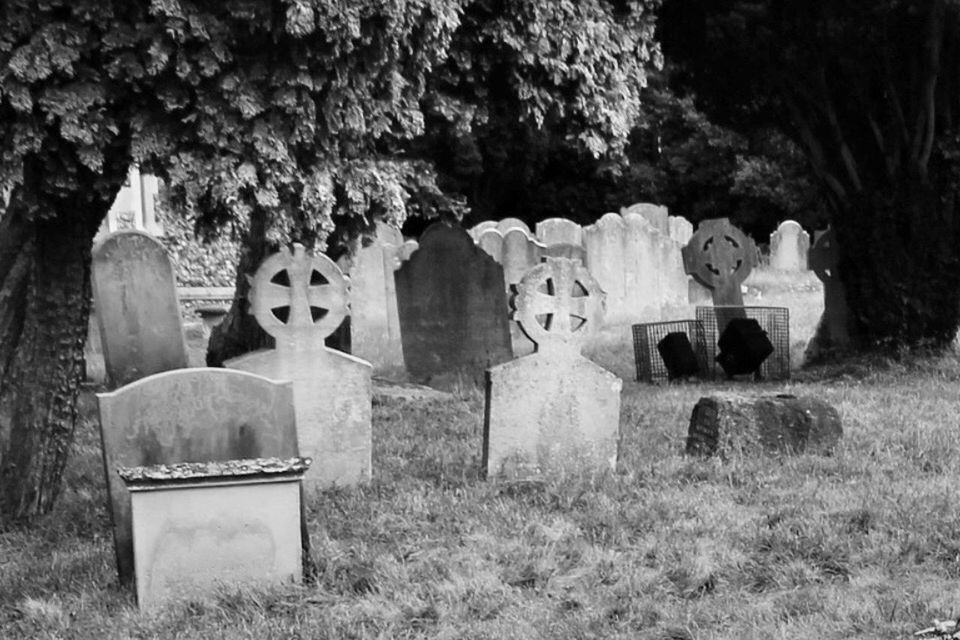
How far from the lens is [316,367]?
884 centimetres

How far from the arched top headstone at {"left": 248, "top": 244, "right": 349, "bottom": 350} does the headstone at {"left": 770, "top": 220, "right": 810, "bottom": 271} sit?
2124cm

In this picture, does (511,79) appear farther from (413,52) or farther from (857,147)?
(857,147)

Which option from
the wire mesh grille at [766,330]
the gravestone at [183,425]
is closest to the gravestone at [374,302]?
the wire mesh grille at [766,330]

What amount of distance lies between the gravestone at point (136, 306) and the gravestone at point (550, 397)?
388 centimetres

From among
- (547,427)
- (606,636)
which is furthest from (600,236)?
(606,636)

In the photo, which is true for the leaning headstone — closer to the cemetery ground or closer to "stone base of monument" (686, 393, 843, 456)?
the cemetery ground

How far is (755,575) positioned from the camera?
658cm

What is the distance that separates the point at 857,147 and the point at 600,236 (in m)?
6.52

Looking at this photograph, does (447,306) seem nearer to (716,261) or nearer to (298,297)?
(716,261)

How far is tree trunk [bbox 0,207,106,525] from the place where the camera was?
7.98 metres

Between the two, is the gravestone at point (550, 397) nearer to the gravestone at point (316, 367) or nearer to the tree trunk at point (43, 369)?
the gravestone at point (316, 367)

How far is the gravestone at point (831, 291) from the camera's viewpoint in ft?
53.8

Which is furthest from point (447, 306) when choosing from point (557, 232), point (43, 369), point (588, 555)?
point (557, 232)

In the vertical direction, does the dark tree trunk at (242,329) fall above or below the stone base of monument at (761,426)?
above
